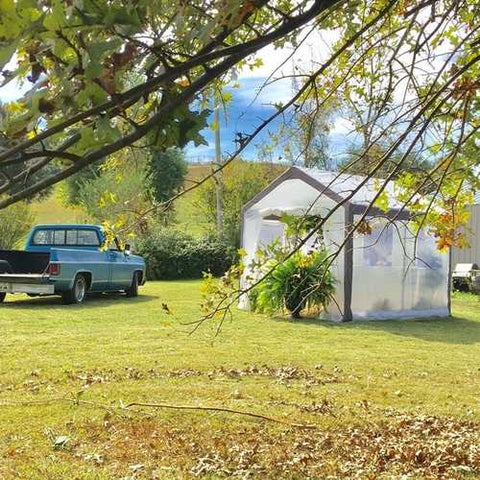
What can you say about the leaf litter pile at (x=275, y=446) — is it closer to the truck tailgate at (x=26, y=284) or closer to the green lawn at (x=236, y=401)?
the green lawn at (x=236, y=401)

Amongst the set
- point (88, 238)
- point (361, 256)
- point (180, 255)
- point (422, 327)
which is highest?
point (88, 238)

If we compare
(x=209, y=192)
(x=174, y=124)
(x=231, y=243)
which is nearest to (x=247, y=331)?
(x=174, y=124)

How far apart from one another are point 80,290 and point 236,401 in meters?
9.48

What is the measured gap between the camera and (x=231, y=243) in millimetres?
28406

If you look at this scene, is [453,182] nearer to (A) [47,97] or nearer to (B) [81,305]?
(A) [47,97]

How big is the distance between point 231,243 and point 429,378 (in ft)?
69.3

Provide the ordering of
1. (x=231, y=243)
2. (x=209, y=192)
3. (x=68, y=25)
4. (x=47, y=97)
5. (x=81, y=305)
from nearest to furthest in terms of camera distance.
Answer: (x=68, y=25)
(x=47, y=97)
(x=81, y=305)
(x=231, y=243)
(x=209, y=192)

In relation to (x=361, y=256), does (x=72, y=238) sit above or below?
above

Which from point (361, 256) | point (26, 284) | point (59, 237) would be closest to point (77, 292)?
point (26, 284)

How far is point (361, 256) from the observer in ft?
43.7

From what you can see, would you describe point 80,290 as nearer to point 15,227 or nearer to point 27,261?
point 27,261

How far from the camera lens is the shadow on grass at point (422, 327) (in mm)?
11281

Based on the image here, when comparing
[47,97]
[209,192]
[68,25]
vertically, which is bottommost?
[47,97]

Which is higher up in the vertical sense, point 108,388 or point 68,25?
point 68,25
